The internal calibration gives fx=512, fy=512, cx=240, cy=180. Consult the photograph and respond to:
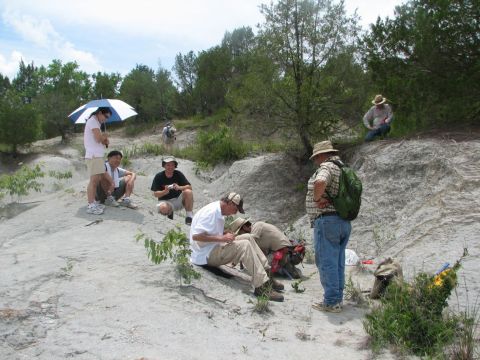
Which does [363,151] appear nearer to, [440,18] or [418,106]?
[418,106]

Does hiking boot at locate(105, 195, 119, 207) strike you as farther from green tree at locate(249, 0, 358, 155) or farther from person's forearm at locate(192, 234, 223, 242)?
green tree at locate(249, 0, 358, 155)

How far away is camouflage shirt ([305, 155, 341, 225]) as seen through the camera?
16.5 feet

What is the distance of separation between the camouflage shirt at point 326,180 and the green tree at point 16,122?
77.4 ft

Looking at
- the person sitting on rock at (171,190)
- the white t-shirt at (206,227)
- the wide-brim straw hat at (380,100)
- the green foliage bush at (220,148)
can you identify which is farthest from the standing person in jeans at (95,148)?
the green foliage bush at (220,148)

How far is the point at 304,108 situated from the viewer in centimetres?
1269

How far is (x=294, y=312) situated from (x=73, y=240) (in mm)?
3127

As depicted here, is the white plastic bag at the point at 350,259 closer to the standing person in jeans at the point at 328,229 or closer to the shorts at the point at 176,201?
the standing person in jeans at the point at 328,229

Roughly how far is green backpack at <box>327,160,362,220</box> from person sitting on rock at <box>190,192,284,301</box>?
107 cm

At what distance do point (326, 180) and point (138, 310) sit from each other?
214cm

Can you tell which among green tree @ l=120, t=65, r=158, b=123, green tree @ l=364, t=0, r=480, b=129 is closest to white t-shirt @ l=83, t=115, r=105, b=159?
green tree @ l=364, t=0, r=480, b=129

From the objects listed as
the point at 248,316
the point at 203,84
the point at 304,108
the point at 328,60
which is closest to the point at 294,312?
the point at 248,316

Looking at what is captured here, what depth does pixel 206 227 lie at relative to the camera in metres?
5.59

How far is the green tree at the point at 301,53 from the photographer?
1278 centimetres

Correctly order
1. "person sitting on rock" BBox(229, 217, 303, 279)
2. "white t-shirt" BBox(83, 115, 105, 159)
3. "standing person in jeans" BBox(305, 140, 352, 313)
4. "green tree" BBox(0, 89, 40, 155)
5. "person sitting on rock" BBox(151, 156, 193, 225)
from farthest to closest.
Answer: "green tree" BBox(0, 89, 40, 155) < "person sitting on rock" BBox(151, 156, 193, 225) < "white t-shirt" BBox(83, 115, 105, 159) < "person sitting on rock" BBox(229, 217, 303, 279) < "standing person in jeans" BBox(305, 140, 352, 313)
